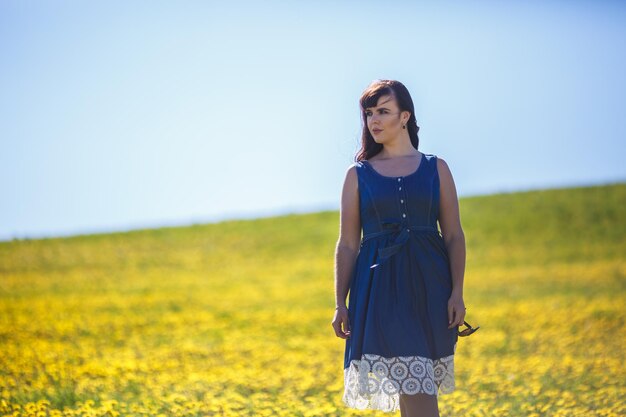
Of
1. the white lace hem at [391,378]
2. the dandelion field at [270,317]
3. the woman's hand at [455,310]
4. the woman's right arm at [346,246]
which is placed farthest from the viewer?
the dandelion field at [270,317]

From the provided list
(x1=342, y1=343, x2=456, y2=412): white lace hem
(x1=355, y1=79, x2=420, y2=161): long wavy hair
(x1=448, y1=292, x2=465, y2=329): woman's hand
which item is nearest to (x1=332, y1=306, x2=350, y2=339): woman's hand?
(x1=342, y1=343, x2=456, y2=412): white lace hem

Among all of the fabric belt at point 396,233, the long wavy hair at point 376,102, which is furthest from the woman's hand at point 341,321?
the long wavy hair at point 376,102

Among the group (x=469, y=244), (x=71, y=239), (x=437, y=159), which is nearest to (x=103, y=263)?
(x=71, y=239)

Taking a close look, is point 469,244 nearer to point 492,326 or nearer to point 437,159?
point 492,326

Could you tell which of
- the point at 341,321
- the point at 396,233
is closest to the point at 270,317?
the point at 341,321

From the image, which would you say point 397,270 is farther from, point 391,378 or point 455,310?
point 391,378

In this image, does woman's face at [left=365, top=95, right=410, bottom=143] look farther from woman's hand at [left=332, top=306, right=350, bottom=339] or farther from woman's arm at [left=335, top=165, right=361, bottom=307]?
woman's hand at [left=332, top=306, right=350, bottom=339]

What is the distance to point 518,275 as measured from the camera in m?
27.8

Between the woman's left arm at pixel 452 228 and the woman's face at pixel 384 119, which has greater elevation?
the woman's face at pixel 384 119

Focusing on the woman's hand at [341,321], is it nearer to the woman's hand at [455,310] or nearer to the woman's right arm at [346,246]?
the woman's right arm at [346,246]

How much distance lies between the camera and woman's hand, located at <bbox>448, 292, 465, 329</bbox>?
15.4 feet

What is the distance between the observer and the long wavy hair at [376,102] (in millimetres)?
4840

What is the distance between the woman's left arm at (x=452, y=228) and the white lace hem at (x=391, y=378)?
1.01 ft

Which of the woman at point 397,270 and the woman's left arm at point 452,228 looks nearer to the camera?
the woman at point 397,270
